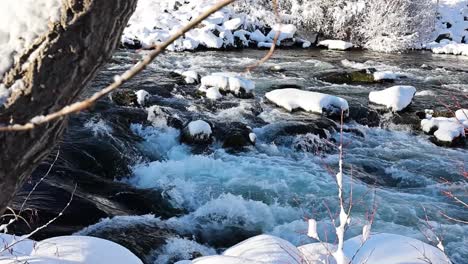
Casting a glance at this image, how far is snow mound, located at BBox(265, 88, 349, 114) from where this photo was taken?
34.1ft

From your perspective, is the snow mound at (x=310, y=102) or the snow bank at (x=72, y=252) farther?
the snow mound at (x=310, y=102)

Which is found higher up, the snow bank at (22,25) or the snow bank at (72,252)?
the snow bank at (22,25)

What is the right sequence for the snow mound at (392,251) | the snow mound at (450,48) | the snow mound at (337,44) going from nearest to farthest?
the snow mound at (392,251), the snow mound at (450,48), the snow mound at (337,44)

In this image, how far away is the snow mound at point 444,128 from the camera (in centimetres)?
932

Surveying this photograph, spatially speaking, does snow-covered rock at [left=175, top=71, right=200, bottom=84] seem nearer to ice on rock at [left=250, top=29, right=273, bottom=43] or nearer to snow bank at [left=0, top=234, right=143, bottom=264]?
ice on rock at [left=250, top=29, right=273, bottom=43]

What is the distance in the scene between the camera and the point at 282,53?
57.1ft

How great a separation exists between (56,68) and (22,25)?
0.45 feet

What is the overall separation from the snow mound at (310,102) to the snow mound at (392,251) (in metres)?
6.03

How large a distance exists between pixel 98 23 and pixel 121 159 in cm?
690

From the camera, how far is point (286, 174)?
7.90 m

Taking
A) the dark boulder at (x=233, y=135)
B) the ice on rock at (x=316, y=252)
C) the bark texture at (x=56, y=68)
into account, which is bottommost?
the dark boulder at (x=233, y=135)

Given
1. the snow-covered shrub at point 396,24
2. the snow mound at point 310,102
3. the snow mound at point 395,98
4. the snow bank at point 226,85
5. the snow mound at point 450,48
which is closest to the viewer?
the snow mound at point 310,102

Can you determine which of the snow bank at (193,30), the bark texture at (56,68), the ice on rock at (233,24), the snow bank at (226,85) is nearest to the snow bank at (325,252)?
the bark texture at (56,68)

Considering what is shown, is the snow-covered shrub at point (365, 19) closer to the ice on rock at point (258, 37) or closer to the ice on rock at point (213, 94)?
the ice on rock at point (258, 37)
